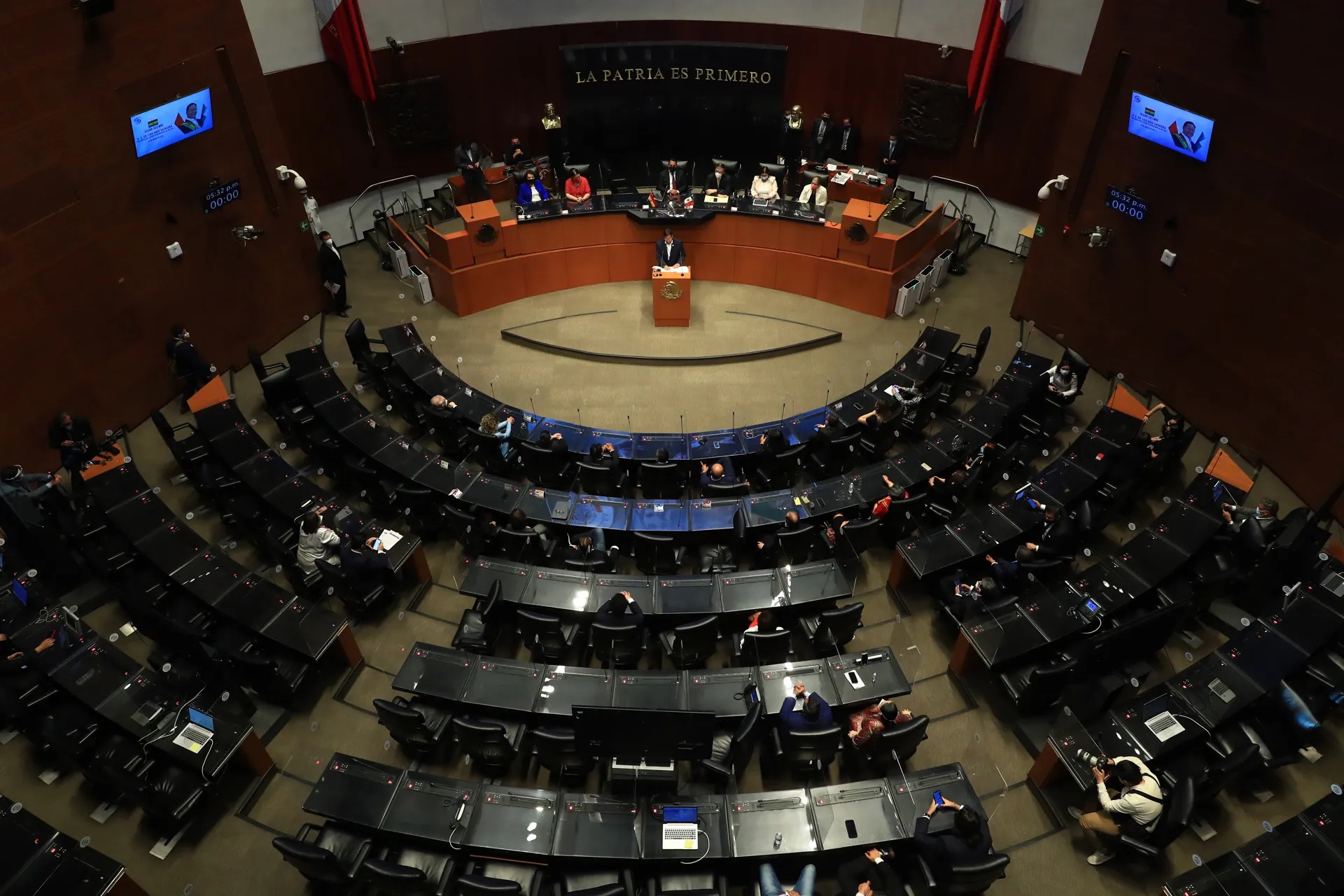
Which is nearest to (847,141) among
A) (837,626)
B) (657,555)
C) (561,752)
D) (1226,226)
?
(1226,226)

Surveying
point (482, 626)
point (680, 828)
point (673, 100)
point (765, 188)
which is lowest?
point (680, 828)

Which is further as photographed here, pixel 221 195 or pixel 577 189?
pixel 577 189

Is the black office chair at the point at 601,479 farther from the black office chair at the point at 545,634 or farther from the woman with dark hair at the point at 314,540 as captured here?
the woman with dark hair at the point at 314,540

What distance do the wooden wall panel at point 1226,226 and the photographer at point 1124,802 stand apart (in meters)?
6.20

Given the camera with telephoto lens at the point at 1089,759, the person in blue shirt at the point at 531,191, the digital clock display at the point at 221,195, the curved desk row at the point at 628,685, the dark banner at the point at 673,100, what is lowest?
the camera with telephoto lens at the point at 1089,759

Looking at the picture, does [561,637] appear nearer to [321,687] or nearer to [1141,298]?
[321,687]

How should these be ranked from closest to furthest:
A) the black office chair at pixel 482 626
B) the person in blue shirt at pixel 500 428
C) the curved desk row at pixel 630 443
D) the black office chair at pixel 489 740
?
1. the black office chair at pixel 489 740
2. the black office chair at pixel 482 626
3. the curved desk row at pixel 630 443
4. the person in blue shirt at pixel 500 428

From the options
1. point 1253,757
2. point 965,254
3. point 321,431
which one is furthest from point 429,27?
point 1253,757

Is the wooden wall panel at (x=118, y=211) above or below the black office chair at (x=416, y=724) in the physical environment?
above

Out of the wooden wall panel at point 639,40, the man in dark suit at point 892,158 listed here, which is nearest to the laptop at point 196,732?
the wooden wall panel at point 639,40

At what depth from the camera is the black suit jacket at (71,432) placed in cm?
1138

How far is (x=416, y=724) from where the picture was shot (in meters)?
7.94

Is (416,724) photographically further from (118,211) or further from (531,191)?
(531,191)

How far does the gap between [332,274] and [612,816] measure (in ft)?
40.8
